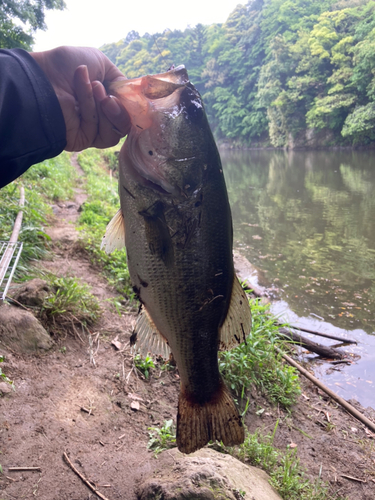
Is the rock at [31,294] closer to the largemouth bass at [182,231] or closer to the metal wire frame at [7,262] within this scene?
the metal wire frame at [7,262]

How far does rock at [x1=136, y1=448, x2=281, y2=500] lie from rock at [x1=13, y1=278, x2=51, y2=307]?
75.2 inches

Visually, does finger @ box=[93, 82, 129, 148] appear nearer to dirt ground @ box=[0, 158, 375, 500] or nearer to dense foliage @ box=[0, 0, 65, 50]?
dirt ground @ box=[0, 158, 375, 500]

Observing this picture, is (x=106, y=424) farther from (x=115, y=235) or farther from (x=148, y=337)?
(x=115, y=235)

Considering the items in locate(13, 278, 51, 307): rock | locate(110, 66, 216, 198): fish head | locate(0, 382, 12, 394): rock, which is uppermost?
locate(110, 66, 216, 198): fish head

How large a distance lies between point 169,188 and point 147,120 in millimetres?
417

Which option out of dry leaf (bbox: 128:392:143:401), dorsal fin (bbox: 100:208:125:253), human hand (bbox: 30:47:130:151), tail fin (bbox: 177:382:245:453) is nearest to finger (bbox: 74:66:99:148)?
human hand (bbox: 30:47:130:151)

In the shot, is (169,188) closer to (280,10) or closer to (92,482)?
(92,482)

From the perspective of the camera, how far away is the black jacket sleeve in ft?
5.08

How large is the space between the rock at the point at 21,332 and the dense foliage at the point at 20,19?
813cm

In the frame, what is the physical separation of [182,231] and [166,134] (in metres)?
0.54

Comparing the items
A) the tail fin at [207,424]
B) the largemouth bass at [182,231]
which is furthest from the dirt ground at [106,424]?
the largemouth bass at [182,231]

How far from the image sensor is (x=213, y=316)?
1889 millimetres

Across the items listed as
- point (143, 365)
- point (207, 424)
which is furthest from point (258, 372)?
point (207, 424)

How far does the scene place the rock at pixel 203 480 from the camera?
6.55 ft
